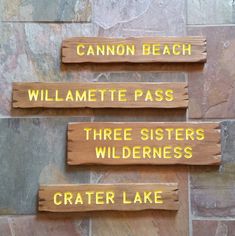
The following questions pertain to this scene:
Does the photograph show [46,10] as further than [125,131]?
Yes

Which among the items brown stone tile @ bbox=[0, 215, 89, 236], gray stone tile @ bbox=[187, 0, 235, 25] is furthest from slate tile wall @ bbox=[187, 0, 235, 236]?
brown stone tile @ bbox=[0, 215, 89, 236]

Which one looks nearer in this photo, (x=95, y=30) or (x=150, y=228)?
(x=150, y=228)

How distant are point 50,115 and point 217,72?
0.55 meters

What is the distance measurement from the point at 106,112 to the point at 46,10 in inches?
16.0

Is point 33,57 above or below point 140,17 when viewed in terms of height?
below

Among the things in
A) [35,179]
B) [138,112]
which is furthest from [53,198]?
[138,112]

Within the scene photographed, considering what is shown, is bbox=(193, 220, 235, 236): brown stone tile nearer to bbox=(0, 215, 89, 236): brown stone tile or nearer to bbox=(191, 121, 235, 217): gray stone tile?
bbox=(191, 121, 235, 217): gray stone tile

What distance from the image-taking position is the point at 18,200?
50.7 inches

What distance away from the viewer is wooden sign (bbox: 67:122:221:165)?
1.29m

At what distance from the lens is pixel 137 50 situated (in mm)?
1364

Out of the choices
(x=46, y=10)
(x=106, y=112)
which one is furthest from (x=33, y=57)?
(x=106, y=112)

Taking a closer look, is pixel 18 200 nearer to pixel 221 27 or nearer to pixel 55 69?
pixel 55 69

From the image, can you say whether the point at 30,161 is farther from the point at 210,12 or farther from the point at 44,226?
the point at 210,12

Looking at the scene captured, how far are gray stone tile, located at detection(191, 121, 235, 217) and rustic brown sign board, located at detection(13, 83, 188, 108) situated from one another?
0.65 feet
